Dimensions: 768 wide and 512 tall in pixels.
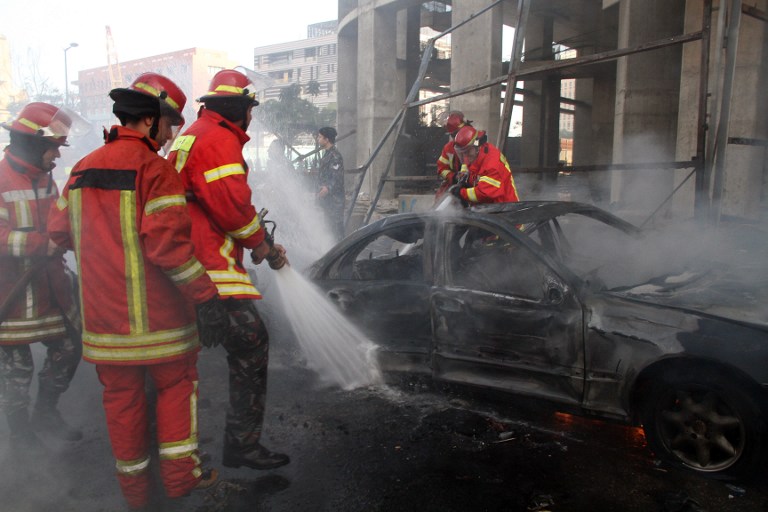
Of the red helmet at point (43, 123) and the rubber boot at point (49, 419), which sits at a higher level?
the red helmet at point (43, 123)

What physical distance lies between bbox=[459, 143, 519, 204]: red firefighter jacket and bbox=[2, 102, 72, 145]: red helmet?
3.30 m

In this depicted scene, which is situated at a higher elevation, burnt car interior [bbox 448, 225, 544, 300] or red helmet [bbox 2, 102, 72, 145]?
red helmet [bbox 2, 102, 72, 145]

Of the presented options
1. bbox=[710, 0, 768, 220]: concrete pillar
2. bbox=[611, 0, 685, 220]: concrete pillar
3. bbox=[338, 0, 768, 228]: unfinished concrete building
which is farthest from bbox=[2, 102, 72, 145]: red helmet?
bbox=[611, 0, 685, 220]: concrete pillar

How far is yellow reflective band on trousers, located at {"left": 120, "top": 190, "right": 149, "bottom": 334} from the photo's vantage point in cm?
243

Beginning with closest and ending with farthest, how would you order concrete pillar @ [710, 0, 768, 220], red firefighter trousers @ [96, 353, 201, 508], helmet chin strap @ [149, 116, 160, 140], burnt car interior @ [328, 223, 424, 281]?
red firefighter trousers @ [96, 353, 201, 508]
helmet chin strap @ [149, 116, 160, 140]
burnt car interior @ [328, 223, 424, 281]
concrete pillar @ [710, 0, 768, 220]

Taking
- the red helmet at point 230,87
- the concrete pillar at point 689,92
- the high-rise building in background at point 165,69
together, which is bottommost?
the red helmet at point 230,87

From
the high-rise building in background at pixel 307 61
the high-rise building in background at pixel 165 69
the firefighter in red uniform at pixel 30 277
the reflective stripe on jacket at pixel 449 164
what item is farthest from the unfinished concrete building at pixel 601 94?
the high-rise building in background at pixel 307 61

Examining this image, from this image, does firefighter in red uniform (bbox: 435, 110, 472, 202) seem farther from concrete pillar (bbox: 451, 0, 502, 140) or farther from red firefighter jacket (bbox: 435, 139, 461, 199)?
concrete pillar (bbox: 451, 0, 502, 140)

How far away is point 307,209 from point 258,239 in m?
7.01

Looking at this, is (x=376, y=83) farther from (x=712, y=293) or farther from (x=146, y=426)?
(x=146, y=426)

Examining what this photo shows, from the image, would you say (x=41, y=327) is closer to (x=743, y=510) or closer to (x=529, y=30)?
(x=743, y=510)

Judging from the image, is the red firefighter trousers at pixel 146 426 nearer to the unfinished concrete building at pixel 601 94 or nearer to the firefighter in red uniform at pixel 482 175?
the firefighter in red uniform at pixel 482 175

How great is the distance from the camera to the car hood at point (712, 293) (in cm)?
287

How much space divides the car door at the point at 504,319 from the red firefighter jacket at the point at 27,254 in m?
2.42
